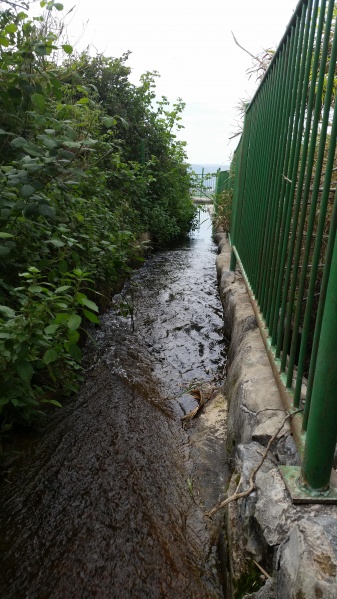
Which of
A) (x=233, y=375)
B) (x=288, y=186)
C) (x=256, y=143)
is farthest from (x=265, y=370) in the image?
(x=256, y=143)

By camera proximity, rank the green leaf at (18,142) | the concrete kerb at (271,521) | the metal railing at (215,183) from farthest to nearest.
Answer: the metal railing at (215,183) < the green leaf at (18,142) < the concrete kerb at (271,521)

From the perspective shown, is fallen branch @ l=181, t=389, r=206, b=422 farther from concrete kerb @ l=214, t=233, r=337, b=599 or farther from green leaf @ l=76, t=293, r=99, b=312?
green leaf @ l=76, t=293, r=99, b=312

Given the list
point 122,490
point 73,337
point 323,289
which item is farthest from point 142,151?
point 323,289

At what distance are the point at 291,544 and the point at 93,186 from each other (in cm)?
423

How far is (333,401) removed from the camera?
124 centimetres

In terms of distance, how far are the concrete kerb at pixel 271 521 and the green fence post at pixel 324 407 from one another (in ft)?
0.34

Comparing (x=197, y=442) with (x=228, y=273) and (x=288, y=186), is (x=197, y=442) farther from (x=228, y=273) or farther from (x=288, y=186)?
(x=228, y=273)

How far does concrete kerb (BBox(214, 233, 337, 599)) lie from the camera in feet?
3.63

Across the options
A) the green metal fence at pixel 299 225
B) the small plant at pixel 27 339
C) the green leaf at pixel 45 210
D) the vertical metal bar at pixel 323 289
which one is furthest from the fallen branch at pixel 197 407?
the green leaf at pixel 45 210

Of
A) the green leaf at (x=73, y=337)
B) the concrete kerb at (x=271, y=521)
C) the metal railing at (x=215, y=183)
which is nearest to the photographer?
the concrete kerb at (x=271, y=521)

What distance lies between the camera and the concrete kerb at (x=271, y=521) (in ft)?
3.63

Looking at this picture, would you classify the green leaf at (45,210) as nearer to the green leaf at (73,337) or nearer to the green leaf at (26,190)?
the green leaf at (26,190)

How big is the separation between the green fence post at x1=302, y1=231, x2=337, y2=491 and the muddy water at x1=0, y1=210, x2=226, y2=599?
0.66m

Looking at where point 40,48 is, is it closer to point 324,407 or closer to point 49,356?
point 49,356
